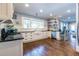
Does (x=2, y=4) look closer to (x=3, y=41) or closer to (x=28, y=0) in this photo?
(x=28, y=0)

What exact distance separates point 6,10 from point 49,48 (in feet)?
3.29

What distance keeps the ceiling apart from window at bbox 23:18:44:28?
0.34 ft

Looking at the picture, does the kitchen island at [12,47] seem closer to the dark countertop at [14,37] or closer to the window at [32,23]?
the dark countertop at [14,37]

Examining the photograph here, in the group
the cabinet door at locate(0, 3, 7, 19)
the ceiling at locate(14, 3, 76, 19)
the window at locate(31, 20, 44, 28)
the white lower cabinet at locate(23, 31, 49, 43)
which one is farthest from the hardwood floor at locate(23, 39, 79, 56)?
the cabinet door at locate(0, 3, 7, 19)

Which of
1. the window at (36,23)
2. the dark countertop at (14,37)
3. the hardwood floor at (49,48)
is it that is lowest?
the hardwood floor at (49,48)

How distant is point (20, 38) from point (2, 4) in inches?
26.0

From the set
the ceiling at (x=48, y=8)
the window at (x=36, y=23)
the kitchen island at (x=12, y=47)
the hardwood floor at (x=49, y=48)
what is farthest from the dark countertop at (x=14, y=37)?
the ceiling at (x=48, y=8)

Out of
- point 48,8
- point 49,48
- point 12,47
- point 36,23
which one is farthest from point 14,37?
point 48,8

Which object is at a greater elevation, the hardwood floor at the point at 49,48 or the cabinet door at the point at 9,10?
the cabinet door at the point at 9,10

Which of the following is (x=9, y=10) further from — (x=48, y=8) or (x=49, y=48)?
(x=49, y=48)

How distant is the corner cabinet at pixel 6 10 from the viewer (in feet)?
5.77

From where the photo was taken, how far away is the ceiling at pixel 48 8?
1770mm

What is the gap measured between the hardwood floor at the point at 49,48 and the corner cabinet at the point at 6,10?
57 centimetres

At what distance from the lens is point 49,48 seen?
1836 millimetres
